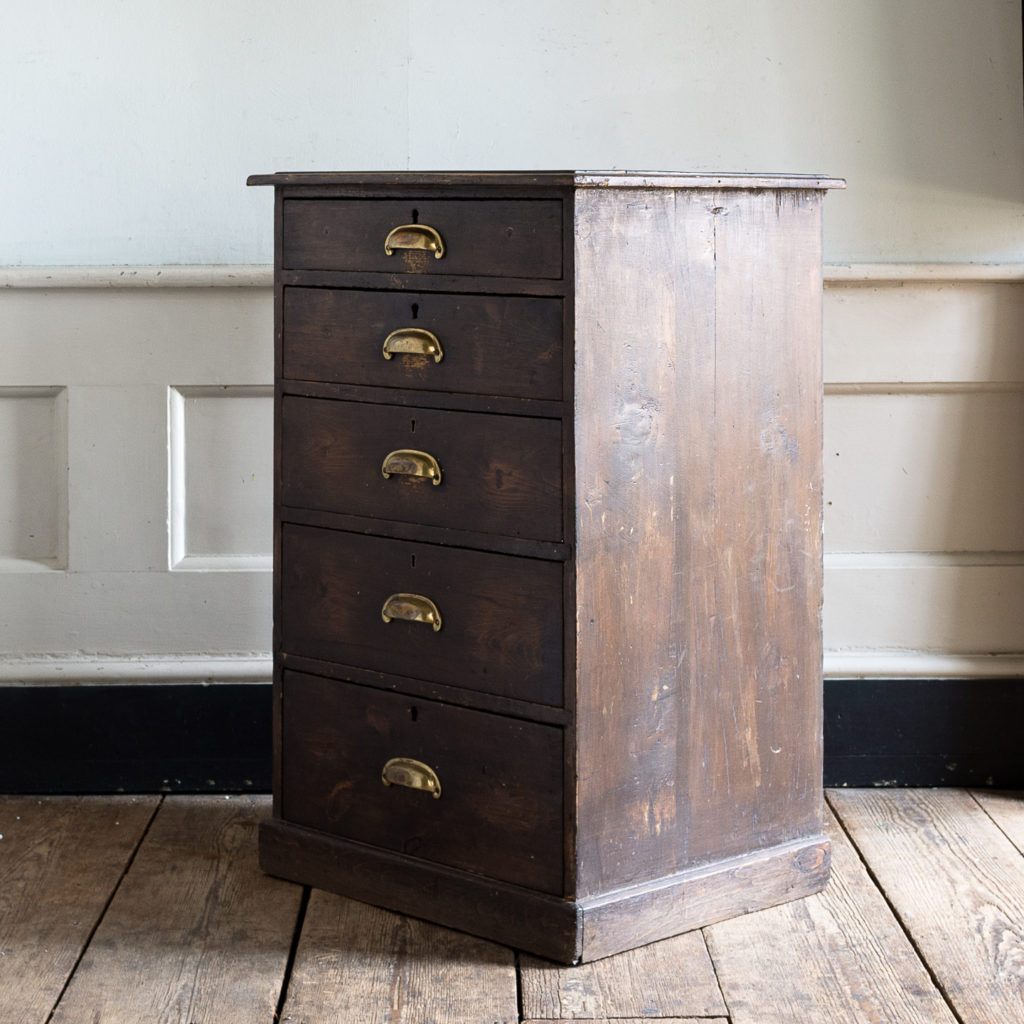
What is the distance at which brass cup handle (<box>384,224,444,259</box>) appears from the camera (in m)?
1.71

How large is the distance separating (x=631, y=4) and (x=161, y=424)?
39.9 inches

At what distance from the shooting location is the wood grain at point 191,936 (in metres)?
1.58

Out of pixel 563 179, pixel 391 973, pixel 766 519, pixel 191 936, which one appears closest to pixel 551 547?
pixel 766 519

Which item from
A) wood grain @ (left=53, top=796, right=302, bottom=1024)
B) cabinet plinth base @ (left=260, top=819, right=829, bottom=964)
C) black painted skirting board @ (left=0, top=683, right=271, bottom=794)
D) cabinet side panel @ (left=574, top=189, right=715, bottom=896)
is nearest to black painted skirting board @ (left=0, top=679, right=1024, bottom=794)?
black painted skirting board @ (left=0, top=683, right=271, bottom=794)

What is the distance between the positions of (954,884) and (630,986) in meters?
0.55

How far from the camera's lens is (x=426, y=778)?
1.80 meters

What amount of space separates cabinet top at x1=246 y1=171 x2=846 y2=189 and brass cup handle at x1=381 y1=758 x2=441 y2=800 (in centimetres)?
75

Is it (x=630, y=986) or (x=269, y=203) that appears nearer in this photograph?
(x=630, y=986)

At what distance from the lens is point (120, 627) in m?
2.26

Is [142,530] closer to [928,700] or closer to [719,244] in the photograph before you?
[719,244]

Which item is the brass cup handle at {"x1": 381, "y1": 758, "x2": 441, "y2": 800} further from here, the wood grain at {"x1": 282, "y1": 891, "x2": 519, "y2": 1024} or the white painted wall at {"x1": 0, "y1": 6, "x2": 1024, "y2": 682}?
the white painted wall at {"x1": 0, "y1": 6, "x2": 1024, "y2": 682}

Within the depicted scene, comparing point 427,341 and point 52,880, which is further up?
point 427,341

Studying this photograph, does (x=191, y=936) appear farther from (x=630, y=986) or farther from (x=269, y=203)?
(x=269, y=203)

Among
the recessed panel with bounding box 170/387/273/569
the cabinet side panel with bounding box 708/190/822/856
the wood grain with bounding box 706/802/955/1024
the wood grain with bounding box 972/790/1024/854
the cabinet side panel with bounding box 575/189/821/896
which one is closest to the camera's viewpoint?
the wood grain with bounding box 706/802/955/1024
